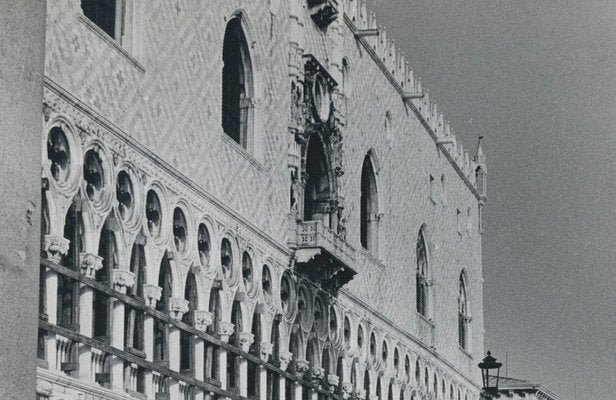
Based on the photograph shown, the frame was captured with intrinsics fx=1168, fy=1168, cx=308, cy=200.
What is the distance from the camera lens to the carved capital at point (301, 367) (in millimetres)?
21531

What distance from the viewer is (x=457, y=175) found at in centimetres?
3756

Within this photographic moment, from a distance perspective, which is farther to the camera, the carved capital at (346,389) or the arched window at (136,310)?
the carved capital at (346,389)

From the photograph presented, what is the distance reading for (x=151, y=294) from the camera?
49.4 ft

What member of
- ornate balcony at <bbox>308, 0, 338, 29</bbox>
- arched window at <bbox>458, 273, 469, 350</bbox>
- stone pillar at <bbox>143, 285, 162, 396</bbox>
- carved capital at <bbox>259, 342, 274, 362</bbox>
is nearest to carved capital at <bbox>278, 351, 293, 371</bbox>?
carved capital at <bbox>259, 342, 274, 362</bbox>

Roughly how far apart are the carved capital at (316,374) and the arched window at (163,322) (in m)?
6.92

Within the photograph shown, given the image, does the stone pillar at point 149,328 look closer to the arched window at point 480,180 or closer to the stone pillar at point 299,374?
the stone pillar at point 299,374

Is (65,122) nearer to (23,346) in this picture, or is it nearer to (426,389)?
(23,346)

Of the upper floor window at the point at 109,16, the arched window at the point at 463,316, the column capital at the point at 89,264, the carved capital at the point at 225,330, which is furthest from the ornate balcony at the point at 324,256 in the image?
the arched window at the point at 463,316

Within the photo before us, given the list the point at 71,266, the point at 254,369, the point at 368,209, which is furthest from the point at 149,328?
the point at 368,209

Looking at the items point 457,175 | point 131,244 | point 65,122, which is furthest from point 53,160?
point 457,175

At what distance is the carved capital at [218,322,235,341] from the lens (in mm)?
17891

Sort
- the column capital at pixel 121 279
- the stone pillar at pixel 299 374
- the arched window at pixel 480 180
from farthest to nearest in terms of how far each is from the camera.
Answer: the arched window at pixel 480 180 < the stone pillar at pixel 299 374 < the column capital at pixel 121 279

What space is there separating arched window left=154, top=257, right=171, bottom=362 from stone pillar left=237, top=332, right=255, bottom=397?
2.98 m

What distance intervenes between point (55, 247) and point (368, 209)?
16201mm
